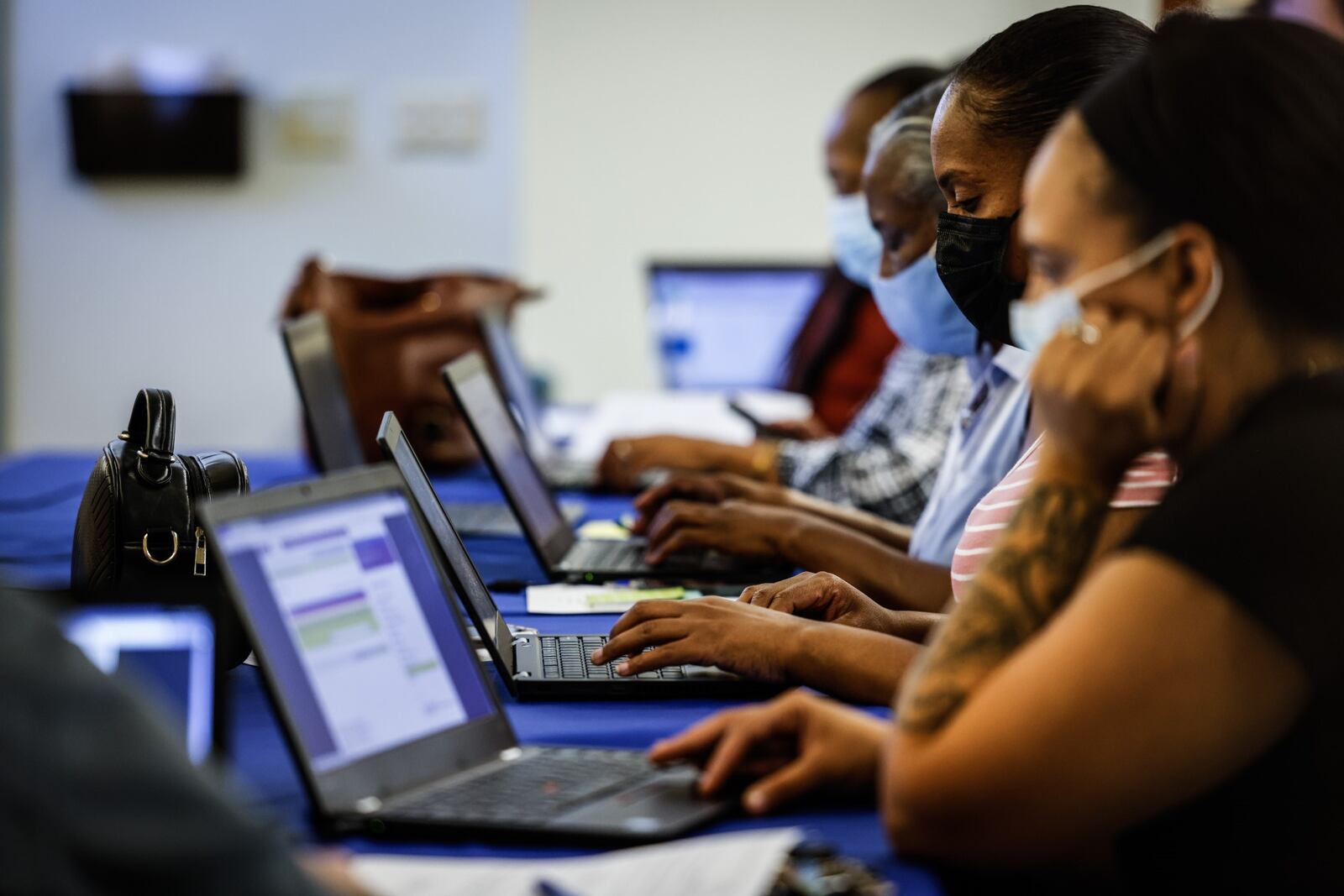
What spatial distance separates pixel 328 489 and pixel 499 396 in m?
1.13

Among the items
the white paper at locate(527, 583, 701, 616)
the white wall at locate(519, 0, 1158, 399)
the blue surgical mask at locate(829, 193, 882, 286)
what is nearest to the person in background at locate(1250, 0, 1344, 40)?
the blue surgical mask at locate(829, 193, 882, 286)

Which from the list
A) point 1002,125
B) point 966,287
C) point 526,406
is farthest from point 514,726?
point 526,406

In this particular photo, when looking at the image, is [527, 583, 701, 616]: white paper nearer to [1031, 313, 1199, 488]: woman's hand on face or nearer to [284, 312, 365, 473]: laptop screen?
[284, 312, 365, 473]: laptop screen

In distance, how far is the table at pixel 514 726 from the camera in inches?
37.3

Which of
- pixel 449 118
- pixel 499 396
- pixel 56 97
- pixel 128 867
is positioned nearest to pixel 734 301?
pixel 449 118

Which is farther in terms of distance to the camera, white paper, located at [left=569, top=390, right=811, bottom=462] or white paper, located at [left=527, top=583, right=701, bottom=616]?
white paper, located at [left=569, top=390, right=811, bottom=462]

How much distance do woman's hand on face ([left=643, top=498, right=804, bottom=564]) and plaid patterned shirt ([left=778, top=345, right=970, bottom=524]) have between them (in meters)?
0.40

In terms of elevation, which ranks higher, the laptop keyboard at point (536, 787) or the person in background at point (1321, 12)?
the person in background at point (1321, 12)

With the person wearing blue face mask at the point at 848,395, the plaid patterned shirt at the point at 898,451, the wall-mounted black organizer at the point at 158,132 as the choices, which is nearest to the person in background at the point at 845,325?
the person wearing blue face mask at the point at 848,395

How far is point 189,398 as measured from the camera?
4996 mm

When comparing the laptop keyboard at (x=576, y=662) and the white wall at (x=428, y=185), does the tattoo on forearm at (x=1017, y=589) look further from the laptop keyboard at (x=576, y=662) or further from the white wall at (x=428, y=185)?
the white wall at (x=428, y=185)

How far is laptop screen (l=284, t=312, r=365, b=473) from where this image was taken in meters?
2.01

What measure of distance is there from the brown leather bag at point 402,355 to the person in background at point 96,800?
2124 mm

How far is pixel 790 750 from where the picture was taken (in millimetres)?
1047
